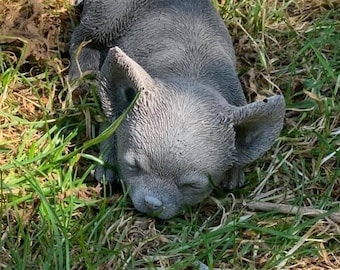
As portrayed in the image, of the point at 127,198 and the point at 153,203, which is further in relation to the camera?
the point at 127,198

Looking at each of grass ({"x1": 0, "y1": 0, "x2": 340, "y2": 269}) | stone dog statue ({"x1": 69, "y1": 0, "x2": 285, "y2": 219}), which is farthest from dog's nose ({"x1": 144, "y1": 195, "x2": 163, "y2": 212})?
grass ({"x1": 0, "y1": 0, "x2": 340, "y2": 269})

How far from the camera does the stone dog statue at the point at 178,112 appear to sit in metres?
2.88

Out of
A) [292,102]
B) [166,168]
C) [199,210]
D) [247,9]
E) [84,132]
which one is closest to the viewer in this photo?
[166,168]

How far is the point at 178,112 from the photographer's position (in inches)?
113

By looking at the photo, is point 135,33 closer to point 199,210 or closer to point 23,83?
point 23,83

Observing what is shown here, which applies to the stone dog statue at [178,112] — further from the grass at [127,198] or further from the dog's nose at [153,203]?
the grass at [127,198]

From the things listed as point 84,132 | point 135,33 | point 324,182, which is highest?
point 135,33

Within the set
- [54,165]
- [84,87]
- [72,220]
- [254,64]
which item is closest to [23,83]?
[84,87]

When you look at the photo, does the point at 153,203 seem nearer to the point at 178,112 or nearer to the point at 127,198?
the point at 127,198

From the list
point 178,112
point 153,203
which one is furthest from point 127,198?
point 178,112

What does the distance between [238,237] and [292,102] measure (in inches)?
33.3

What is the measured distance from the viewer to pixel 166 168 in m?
2.87

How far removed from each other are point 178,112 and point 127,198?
1.51ft

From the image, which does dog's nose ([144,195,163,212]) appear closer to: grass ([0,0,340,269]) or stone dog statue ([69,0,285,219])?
stone dog statue ([69,0,285,219])
